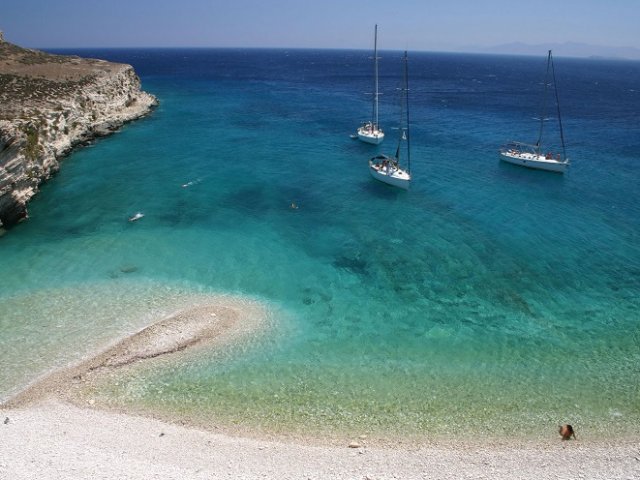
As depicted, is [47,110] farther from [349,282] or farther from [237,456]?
[237,456]

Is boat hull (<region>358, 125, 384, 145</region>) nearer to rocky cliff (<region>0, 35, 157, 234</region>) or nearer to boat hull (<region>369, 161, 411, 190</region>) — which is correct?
boat hull (<region>369, 161, 411, 190</region>)

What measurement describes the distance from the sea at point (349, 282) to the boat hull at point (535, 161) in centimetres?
126

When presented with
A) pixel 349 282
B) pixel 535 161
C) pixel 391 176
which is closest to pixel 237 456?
pixel 349 282

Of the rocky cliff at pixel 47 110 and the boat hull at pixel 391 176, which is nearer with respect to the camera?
the rocky cliff at pixel 47 110

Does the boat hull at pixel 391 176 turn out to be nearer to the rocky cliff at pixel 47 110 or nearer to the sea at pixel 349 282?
the sea at pixel 349 282

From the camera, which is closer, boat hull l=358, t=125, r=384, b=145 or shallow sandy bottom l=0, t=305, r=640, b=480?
shallow sandy bottom l=0, t=305, r=640, b=480

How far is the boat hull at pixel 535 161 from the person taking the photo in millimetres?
61562

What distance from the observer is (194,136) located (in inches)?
3044

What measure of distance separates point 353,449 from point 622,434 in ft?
43.6

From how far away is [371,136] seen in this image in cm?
7356

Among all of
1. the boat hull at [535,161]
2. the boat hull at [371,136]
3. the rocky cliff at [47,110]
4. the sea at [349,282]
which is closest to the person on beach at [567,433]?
the sea at [349,282]

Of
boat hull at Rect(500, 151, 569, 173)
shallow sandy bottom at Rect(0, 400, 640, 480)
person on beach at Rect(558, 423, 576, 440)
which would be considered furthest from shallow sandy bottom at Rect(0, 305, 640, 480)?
boat hull at Rect(500, 151, 569, 173)

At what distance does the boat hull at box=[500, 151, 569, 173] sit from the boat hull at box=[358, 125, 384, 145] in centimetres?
1889

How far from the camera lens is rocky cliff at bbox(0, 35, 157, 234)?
42594 mm
